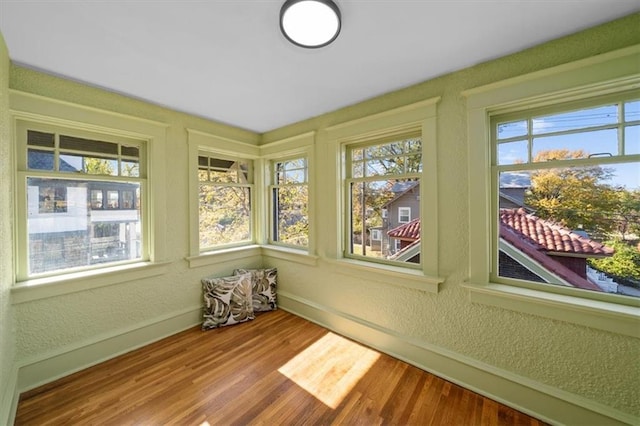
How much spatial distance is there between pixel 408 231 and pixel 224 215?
2.29 metres

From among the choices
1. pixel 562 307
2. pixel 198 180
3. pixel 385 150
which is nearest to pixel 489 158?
pixel 385 150

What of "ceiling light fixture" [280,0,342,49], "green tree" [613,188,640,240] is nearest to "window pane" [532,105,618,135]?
"green tree" [613,188,640,240]

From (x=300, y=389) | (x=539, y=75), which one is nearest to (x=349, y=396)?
(x=300, y=389)

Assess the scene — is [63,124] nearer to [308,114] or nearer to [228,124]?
[228,124]

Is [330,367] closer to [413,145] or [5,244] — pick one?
[413,145]

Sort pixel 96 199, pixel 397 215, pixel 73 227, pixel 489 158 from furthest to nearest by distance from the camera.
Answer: pixel 397 215 → pixel 96 199 → pixel 73 227 → pixel 489 158

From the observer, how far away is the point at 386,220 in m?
2.45

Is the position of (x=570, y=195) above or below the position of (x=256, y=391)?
above

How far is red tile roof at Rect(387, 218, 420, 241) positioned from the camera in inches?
88.2

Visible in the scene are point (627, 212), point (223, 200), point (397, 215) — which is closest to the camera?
point (627, 212)

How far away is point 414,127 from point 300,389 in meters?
2.34

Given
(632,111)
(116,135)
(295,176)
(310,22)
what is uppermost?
(310,22)

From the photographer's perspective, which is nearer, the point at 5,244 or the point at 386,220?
the point at 5,244

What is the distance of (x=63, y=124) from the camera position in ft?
6.68
